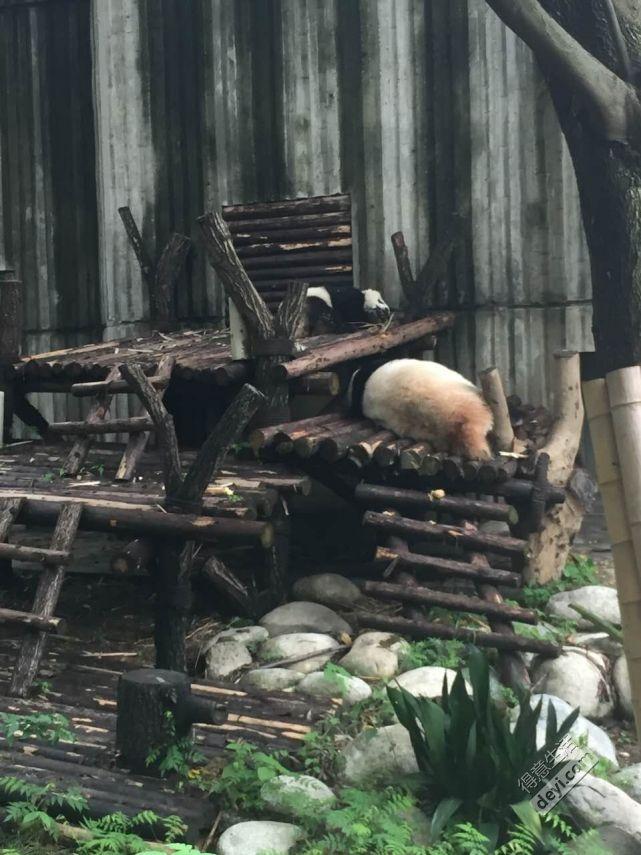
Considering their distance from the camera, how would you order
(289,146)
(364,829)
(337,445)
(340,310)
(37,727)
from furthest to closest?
(289,146) → (340,310) → (337,445) → (37,727) → (364,829)

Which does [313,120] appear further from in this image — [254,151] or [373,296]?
[373,296]

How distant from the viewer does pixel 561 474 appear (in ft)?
25.2

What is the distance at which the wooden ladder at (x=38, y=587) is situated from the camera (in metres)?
5.52

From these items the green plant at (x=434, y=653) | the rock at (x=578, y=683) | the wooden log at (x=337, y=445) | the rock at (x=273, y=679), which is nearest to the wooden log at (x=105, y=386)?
the wooden log at (x=337, y=445)

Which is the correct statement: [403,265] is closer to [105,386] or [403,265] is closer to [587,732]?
[105,386]

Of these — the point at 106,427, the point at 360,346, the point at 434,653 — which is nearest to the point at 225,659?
the point at 434,653

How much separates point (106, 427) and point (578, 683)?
3.71 m

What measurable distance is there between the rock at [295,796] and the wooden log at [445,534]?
8.25 feet

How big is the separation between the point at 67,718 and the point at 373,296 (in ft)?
16.9

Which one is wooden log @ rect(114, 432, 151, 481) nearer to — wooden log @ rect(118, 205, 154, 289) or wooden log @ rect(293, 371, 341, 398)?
wooden log @ rect(293, 371, 341, 398)

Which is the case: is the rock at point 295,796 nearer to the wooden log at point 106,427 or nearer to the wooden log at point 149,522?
the wooden log at point 149,522

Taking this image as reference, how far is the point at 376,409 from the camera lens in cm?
776

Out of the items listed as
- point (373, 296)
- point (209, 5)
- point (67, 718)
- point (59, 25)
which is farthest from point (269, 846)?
point (59, 25)

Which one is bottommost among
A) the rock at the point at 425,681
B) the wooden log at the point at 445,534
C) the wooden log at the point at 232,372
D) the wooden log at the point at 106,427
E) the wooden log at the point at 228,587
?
the rock at the point at 425,681
